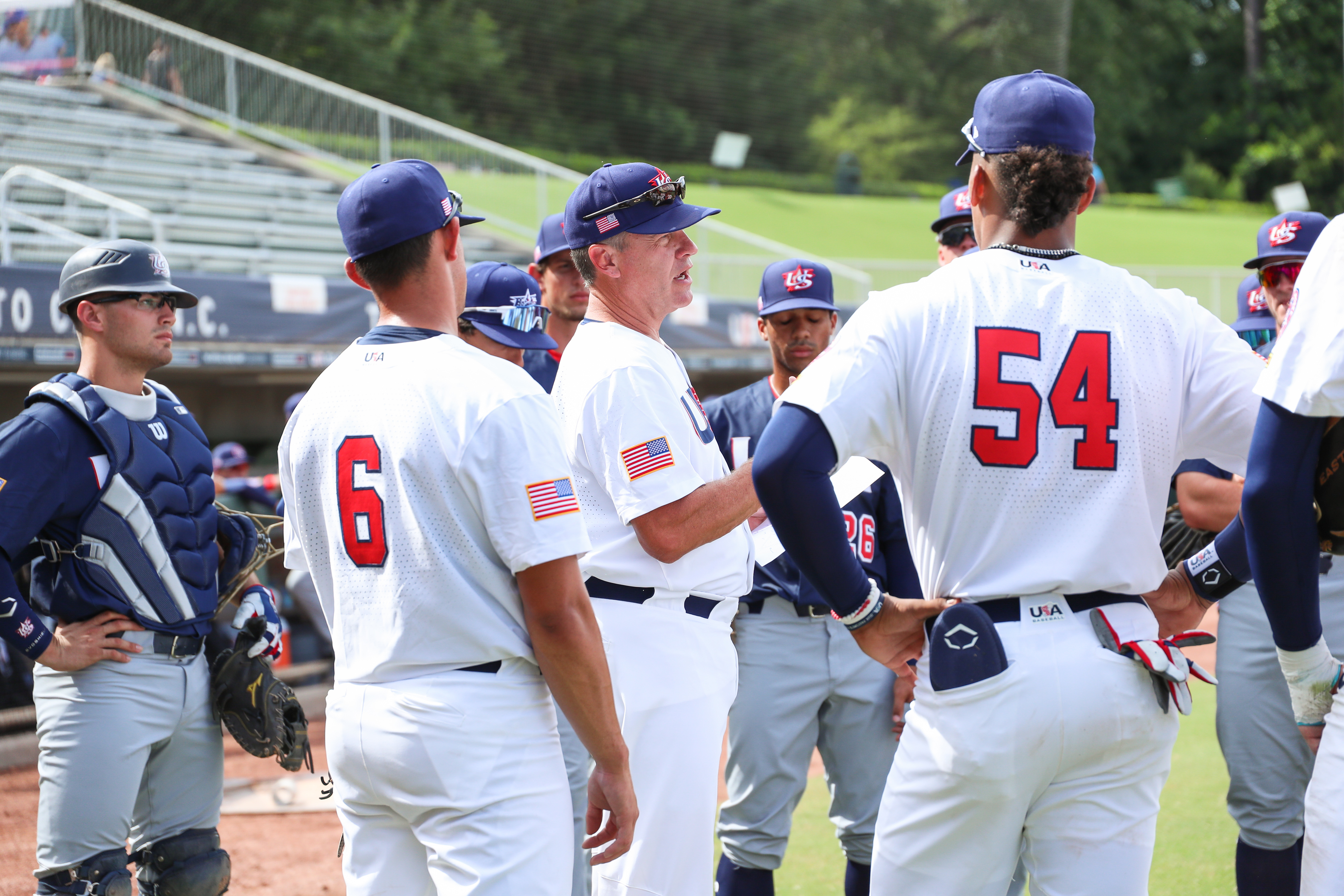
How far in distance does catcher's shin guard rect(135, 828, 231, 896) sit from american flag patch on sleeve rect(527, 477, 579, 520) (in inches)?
74.5

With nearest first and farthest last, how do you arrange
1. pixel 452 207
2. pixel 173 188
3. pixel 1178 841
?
pixel 452 207
pixel 1178 841
pixel 173 188

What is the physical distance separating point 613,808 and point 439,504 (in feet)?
2.13

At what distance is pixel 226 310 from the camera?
8.91m

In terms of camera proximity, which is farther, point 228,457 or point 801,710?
point 228,457

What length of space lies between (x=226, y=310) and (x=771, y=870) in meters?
6.88

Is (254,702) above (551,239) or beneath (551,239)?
beneath

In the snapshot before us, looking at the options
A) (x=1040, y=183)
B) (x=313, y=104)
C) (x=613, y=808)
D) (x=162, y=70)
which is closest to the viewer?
(x=1040, y=183)

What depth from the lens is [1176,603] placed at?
226 cm

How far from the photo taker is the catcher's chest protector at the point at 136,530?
3160 millimetres

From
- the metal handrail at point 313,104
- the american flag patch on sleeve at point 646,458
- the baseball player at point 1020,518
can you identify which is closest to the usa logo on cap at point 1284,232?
the baseball player at point 1020,518

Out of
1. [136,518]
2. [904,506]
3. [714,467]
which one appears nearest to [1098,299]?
[904,506]

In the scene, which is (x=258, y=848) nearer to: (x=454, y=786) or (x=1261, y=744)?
(x=454, y=786)

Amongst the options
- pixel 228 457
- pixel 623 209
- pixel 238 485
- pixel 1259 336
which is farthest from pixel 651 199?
pixel 228 457

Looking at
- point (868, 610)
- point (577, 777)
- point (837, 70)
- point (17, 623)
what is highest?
point (837, 70)
